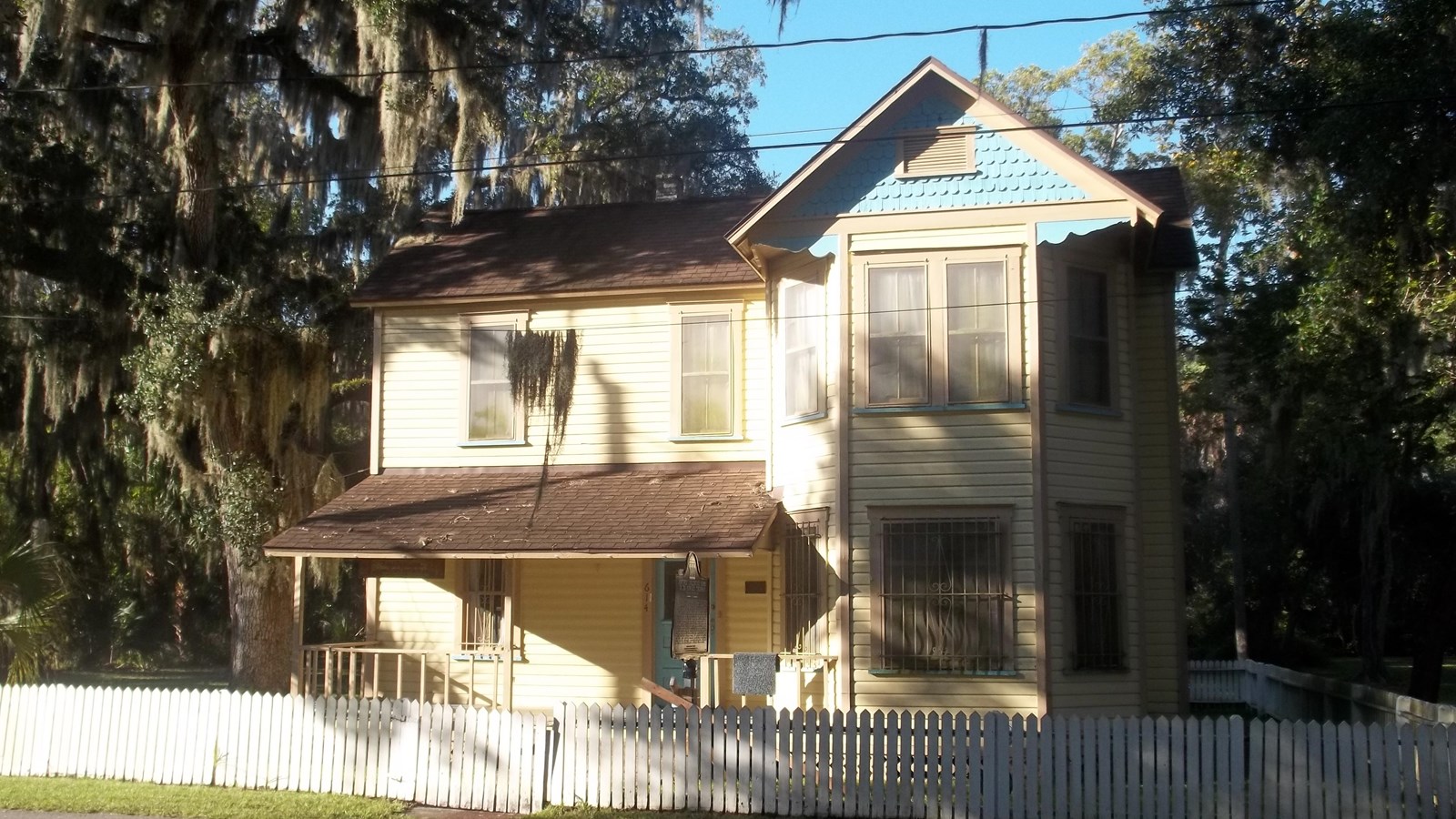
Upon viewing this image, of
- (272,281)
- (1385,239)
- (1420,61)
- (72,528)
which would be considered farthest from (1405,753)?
(72,528)

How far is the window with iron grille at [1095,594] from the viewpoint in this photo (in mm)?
14375

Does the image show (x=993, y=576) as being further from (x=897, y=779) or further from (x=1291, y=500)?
(x=1291, y=500)

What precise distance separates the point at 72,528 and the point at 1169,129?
25.0 meters

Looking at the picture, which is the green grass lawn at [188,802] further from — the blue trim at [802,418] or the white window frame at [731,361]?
the white window frame at [731,361]

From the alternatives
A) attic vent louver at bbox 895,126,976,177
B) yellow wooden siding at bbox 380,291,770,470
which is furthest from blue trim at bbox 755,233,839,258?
yellow wooden siding at bbox 380,291,770,470

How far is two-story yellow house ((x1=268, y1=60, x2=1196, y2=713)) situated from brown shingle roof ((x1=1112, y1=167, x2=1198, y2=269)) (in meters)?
0.04

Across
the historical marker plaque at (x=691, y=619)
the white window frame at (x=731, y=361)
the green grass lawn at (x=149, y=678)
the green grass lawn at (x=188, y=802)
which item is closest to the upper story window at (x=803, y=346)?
the white window frame at (x=731, y=361)

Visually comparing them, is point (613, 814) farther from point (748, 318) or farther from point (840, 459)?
point (748, 318)

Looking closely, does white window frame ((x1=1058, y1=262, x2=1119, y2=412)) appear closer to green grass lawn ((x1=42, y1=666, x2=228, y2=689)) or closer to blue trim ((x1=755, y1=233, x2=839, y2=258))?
blue trim ((x1=755, y1=233, x2=839, y2=258))

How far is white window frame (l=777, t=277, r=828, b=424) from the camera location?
1520 cm

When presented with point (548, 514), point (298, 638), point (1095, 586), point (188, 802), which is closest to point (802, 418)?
point (548, 514)

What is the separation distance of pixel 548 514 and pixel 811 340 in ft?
12.3

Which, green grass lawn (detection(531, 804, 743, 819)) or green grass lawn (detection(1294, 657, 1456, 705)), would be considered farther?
green grass lawn (detection(1294, 657, 1456, 705))

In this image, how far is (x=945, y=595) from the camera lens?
14.2 meters
